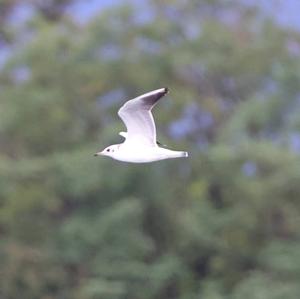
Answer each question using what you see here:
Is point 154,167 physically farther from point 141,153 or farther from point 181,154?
point 181,154

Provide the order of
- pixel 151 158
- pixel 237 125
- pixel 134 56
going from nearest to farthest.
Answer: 1. pixel 151 158
2. pixel 237 125
3. pixel 134 56

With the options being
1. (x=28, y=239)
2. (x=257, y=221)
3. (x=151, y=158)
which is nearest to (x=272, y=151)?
(x=257, y=221)

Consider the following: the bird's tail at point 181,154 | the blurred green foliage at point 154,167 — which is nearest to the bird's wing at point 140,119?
the bird's tail at point 181,154

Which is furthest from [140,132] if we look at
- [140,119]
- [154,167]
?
[154,167]

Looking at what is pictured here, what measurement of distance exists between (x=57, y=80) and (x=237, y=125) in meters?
2.54

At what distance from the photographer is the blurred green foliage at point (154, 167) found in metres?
15.7

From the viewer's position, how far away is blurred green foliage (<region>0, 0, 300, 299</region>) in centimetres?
1566

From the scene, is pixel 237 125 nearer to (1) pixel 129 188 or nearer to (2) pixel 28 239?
(1) pixel 129 188

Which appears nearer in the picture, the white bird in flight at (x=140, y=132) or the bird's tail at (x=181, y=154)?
Answer: the bird's tail at (x=181, y=154)

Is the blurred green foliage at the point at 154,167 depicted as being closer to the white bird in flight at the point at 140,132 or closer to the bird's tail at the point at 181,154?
the white bird in flight at the point at 140,132

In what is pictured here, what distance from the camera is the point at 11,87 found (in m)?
18.1

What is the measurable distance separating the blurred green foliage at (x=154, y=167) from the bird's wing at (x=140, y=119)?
7012 mm

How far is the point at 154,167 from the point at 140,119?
9.51 m

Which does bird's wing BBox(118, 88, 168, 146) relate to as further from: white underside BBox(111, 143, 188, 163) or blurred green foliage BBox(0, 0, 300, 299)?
blurred green foliage BBox(0, 0, 300, 299)
